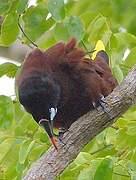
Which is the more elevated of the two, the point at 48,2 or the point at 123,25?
the point at 48,2

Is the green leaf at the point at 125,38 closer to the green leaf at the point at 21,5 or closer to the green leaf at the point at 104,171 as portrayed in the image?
the green leaf at the point at 21,5

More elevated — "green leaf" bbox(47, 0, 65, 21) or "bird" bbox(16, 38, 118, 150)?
"green leaf" bbox(47, 0, 65, 21)

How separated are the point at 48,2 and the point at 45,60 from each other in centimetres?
22

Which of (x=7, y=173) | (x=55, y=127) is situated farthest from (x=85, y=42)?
(x=7, y=173)

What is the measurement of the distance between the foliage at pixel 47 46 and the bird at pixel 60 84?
57mm

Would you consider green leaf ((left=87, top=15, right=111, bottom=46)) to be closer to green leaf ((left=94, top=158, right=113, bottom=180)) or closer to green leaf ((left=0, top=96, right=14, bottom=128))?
green leaf ((left=0, top=96, right=14, bottom=128))

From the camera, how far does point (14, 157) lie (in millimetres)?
2492

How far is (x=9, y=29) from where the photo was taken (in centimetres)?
243

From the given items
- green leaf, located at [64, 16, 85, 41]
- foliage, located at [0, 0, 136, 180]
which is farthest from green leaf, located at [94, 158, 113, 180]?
green leaf, located at [64, 16, 85, 41]

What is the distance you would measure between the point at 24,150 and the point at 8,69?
0.31 m

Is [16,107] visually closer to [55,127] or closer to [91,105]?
[55,127]


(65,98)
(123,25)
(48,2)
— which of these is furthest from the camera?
(123,25)

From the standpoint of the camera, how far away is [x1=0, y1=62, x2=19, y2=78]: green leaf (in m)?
2.46

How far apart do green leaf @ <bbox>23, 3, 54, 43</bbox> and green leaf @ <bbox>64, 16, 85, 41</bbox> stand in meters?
0.14
